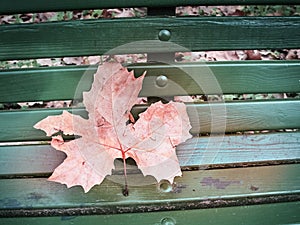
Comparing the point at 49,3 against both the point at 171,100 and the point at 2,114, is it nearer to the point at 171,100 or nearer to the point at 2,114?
the point at 2,114

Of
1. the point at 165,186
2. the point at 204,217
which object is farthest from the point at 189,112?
the point at 204,217

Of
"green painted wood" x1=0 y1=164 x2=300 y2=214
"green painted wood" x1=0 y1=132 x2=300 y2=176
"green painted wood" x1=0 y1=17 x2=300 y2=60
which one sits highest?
"green painted wood" x1=0 y1=17 x2=300 y2=60

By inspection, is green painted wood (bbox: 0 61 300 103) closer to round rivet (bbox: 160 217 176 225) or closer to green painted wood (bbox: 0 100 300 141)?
green painted wood (bbox: 0 100 300 141)

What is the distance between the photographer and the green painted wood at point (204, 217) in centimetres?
136

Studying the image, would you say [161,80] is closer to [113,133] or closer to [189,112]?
[189,112]

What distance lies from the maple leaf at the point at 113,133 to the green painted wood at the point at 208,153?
0.33 ft

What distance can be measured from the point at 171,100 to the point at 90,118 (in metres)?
0.33

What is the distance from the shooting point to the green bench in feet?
4.44

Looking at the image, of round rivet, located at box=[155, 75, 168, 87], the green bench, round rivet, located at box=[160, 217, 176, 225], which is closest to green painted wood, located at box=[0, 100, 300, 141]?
the green bench

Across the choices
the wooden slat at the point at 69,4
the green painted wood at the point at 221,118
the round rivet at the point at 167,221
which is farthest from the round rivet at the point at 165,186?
the wooden slat at the point at 69,4

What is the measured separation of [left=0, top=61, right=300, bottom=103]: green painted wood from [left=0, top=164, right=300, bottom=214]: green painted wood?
32 cm

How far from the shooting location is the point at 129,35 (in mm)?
1360

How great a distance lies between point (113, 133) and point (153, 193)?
28cm

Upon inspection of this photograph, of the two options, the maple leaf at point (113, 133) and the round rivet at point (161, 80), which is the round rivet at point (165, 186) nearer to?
the maple leaf at point (113, 133)
